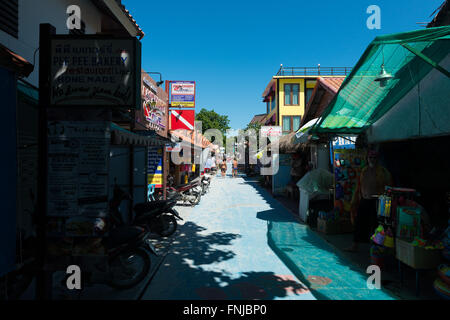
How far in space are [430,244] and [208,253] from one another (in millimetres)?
3751

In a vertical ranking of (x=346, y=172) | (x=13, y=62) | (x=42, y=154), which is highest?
(x=13, y=62)

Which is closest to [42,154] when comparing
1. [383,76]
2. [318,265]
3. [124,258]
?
[124,258]

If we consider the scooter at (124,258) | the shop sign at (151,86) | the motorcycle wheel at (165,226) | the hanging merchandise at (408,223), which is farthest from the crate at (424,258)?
the shop sign at (151,86)

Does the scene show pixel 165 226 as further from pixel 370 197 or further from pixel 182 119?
pixel 182 119

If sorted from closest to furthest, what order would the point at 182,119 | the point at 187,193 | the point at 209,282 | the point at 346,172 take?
the point at 209,282 < the point at 346,172 < the point at 187,193 < the point at 182,119

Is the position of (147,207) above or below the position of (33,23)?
below

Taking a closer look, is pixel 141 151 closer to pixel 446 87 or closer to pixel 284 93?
pixel 446 87

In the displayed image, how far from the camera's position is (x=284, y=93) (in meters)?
30.2

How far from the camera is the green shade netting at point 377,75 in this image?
12.6 ft

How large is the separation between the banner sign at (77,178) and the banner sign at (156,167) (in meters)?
6.04

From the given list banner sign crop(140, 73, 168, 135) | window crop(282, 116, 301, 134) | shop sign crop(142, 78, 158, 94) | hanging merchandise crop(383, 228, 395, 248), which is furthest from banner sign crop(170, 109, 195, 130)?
window crop(282, 116, 301, 134)

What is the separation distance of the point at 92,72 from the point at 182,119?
10.0m

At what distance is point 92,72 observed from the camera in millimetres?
3279

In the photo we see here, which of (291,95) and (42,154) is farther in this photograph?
(291,95)
